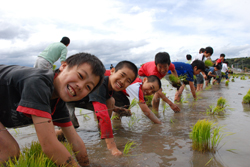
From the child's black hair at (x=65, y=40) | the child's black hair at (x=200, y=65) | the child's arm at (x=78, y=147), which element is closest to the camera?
the child's arm at (x=78, y=147)

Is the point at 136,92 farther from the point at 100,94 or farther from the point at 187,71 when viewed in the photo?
the point at 187,71

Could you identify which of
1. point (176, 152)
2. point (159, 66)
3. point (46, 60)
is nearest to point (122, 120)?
point (159, 66)

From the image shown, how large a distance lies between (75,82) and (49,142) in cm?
46

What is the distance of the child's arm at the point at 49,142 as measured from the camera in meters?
1.24

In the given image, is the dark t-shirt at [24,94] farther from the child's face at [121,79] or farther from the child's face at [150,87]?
the child's face at [150,87]

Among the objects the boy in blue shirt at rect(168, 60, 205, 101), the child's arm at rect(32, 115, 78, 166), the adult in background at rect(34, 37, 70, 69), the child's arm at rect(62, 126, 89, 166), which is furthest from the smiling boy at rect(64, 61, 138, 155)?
the boy in blue shirt at rect(168, 60, 205, 101)

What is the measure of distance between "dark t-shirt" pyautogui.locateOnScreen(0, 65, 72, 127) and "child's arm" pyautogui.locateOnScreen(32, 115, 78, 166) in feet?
0.17

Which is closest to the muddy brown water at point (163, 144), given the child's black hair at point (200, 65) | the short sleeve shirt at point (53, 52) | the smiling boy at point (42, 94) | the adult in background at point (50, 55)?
the smiling boy at point (42, 94)

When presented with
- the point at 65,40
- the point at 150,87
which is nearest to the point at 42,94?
the point at 150,87

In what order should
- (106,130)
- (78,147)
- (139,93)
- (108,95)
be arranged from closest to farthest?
(78,147) < (106,130) < (108,95) < (139,93)

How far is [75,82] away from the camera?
1.41 m

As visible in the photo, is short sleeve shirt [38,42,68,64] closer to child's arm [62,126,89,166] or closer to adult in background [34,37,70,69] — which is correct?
adult in background [34,37,70,69]

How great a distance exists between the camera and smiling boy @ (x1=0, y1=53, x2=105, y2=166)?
124 cm

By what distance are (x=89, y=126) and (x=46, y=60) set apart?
2.03 meters
